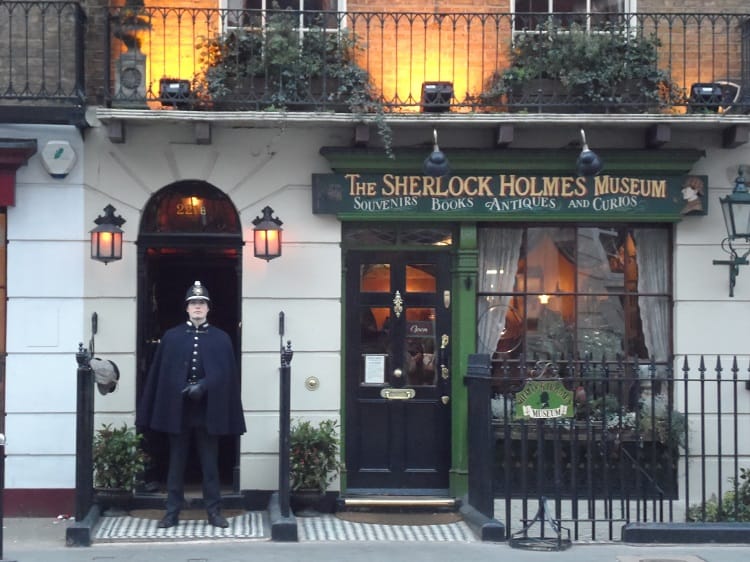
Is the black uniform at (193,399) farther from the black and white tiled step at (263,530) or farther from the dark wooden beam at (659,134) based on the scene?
the dark wooden beam at (659,134)

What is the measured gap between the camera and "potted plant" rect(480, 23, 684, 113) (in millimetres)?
11703

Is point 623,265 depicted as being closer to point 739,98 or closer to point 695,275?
point 695,275

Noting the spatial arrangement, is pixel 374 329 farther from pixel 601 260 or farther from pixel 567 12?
pixel 567 12

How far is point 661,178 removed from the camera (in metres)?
12.0

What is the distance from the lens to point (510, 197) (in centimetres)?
1195

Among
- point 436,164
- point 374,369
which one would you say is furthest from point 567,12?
point 374,369

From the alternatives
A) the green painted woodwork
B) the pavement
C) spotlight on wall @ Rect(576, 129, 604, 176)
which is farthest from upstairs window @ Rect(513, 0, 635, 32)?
the pavement

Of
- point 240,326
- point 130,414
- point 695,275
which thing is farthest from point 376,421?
point 695,275

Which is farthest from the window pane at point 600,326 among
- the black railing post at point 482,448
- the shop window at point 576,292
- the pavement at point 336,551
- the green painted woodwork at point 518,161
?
the pavement at point 336,551

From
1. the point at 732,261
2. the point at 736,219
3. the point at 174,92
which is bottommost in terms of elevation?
the point at 732,261

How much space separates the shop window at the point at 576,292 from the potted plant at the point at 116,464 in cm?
375

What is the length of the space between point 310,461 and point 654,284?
4091 millimetres

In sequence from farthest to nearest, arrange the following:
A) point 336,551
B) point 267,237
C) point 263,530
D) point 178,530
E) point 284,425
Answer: point 267,237, point 263,530, point 178,530, point 284,425, point 336,551

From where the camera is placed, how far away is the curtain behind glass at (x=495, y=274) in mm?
12234
